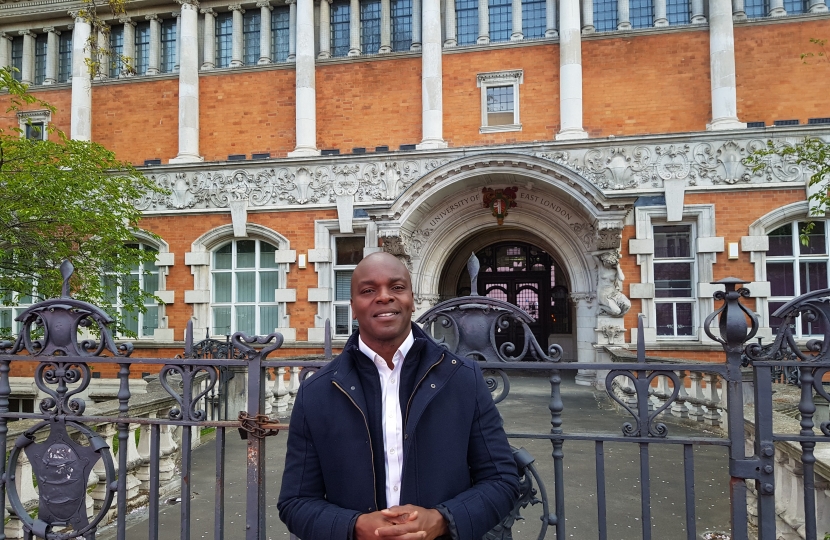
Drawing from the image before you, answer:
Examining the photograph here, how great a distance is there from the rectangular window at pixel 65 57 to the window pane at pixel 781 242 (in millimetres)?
20214

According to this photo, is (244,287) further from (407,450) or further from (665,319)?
(407,450)

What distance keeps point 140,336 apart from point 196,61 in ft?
26.4

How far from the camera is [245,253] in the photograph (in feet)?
49.8

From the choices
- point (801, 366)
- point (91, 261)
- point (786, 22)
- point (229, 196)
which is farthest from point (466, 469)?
point (786, 22)

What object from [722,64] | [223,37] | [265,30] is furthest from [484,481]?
[223,37]

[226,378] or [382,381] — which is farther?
[226,378]

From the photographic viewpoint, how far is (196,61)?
51.8ft

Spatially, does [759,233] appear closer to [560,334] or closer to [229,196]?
[560,334]

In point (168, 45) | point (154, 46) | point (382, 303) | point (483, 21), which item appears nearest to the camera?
point (382, 303)

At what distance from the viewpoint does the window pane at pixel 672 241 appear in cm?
1313

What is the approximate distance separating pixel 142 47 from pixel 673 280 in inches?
656

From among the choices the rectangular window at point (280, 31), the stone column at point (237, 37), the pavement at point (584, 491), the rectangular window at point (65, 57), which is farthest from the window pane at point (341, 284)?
the rectangular window at point (65, 57)

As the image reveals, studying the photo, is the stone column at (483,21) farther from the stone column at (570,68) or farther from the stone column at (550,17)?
the stone column at (570,68)

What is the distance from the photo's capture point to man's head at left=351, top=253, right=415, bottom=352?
2234mm
